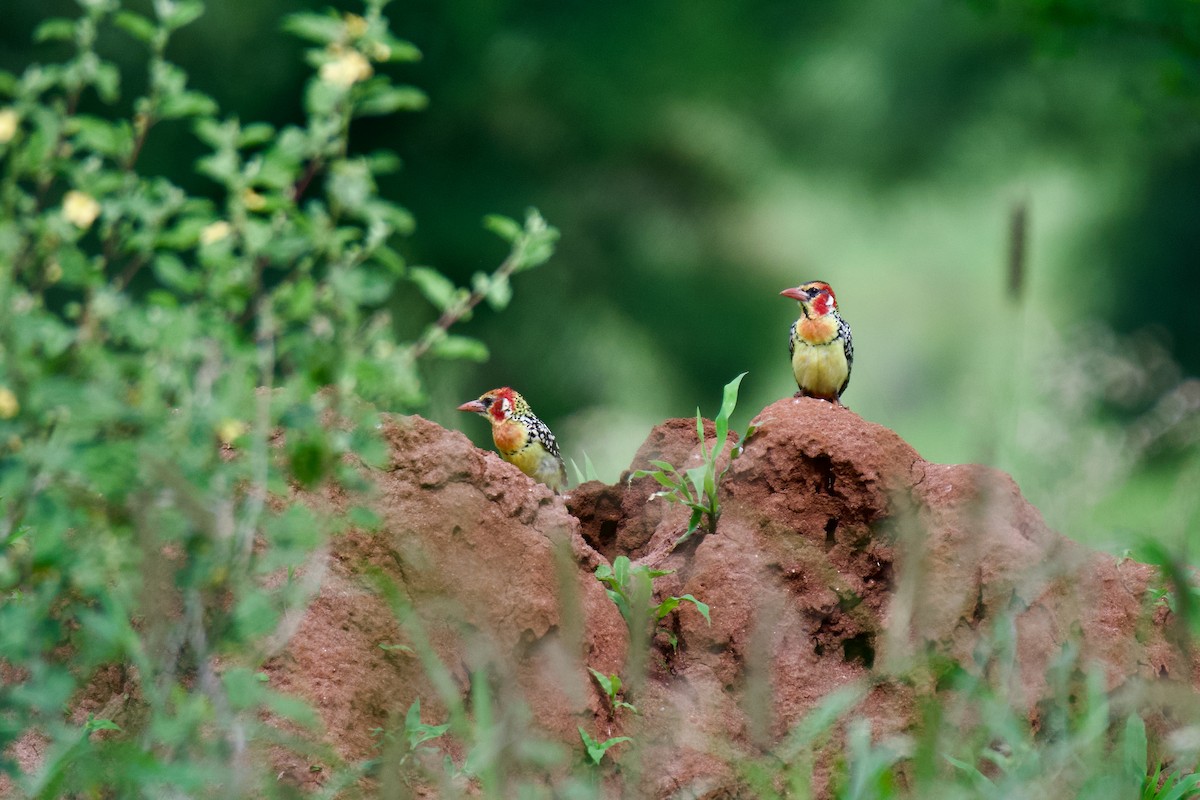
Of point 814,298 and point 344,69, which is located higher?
point 814,298

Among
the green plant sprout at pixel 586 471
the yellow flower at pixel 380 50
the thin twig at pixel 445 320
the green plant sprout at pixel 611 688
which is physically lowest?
the green plant sprout at pixel 611 688

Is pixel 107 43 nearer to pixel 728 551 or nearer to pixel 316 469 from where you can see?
pixel 728 551

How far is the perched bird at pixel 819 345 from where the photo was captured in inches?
205

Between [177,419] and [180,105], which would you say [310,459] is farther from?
[180,105]

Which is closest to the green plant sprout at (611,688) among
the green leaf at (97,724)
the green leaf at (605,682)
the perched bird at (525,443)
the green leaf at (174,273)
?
the green leaf at (605,682)

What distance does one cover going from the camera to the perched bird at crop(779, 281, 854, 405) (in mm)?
5203

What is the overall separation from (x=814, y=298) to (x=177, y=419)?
3215 mm

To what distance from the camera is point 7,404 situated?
2484 millimetres

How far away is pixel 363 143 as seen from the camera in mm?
8312

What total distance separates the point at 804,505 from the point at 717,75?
6337 millimetres

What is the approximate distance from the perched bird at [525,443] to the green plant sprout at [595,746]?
2076 mm

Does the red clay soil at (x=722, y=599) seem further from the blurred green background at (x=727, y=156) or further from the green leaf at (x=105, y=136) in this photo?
the blurred green background at (x=727, y=156)

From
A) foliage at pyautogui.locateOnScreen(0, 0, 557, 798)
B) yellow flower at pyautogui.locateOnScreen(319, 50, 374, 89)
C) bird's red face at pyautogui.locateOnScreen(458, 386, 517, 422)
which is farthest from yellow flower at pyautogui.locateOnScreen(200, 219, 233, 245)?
bird's red face at pyautogui.locateOnScreen(458, 386, 517, 422)

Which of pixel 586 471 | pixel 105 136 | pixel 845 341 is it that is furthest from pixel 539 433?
pixel 105 136
